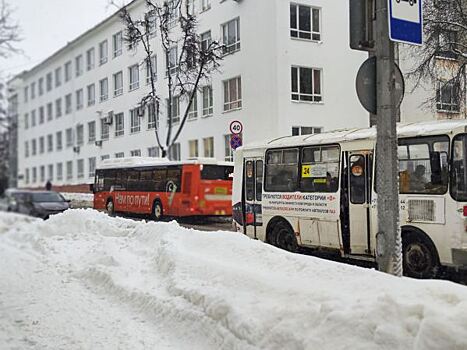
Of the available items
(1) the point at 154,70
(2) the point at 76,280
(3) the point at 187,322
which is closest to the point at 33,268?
(2) the point at 76,280

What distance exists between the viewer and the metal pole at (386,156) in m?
5.66

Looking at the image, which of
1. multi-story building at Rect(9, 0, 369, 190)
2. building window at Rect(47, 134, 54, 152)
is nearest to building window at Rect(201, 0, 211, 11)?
multi-story building at Rect(9, 0, 369, 190)

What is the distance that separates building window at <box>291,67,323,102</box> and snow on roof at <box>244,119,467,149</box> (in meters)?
1.00

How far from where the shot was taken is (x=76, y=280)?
7.39m

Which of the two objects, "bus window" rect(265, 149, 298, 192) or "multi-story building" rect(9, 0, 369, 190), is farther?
"bus window" rect(265, 149, 298, 192)

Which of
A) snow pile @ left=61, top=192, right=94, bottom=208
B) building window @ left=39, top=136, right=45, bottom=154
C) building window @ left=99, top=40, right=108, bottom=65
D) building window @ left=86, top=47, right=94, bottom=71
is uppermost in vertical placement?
building window @ left=99, top=40, right=108, bottom=65

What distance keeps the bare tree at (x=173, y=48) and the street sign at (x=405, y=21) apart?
10.5 feet

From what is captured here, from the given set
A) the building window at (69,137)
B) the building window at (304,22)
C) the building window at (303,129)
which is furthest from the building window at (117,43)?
the building window at (303,129)

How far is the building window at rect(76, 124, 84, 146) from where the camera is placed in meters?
7.74

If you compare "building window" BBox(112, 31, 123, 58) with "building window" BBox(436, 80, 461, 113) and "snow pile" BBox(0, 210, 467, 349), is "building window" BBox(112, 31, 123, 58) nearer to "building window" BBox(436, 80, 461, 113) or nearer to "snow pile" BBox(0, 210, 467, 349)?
"snow pile" BBox(0, 210, 467, 349)

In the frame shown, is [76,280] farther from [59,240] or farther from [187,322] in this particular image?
[187,322]

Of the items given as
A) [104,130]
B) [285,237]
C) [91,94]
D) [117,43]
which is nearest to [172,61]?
[117,43]

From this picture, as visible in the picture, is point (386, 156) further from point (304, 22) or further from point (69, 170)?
point (304, 22)

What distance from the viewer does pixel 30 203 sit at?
13.9 ft
